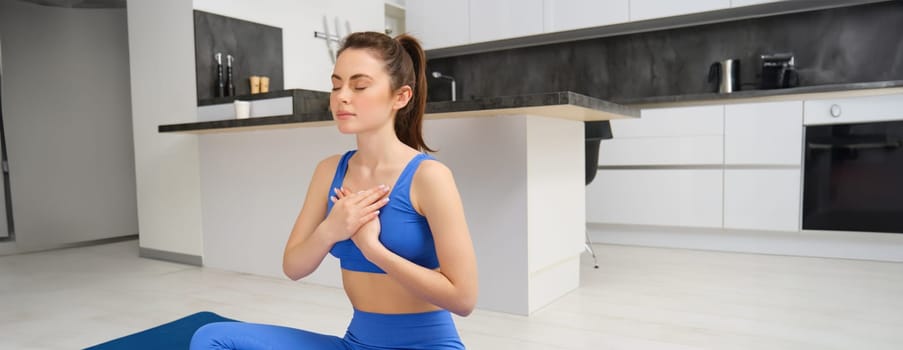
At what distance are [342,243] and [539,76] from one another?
412cm

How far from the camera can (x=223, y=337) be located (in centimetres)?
95

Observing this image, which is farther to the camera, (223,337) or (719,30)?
(719,30)

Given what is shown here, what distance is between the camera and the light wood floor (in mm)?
1961

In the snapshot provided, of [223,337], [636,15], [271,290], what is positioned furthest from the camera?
[636,15]

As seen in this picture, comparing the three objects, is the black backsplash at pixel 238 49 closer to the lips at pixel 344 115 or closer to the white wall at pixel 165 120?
the white wall at pixel 165 120

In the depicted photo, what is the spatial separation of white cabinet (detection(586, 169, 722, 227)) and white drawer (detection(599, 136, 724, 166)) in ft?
0.20

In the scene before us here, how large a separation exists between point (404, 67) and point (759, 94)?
10.3ft

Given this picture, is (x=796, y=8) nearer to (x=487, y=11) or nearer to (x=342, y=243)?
(x=487, y=11)

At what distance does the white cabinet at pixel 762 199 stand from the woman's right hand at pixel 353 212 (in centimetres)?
316

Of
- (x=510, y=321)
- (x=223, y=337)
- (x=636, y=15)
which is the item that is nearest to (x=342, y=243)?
(x=223, y=337)

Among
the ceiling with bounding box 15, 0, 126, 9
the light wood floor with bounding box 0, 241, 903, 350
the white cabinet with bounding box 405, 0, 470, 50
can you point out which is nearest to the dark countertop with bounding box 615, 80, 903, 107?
the light wood floor with bounding box 0, 241, 903, 350

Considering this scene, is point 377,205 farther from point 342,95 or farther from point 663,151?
point 663,151

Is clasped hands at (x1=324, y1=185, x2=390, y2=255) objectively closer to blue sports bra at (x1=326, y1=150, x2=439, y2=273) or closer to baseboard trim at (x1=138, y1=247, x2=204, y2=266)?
blue sports bra at (x1=326, y1=150, x2=439, y2=273)

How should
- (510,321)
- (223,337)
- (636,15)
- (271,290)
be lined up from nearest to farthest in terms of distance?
1. (223,337)
2. (510,321)
3. (271,290)
4. (636,15)
